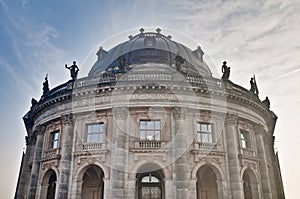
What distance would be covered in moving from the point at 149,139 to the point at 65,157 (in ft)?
23.4

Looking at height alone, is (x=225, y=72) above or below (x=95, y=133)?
above

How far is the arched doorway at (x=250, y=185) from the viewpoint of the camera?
2595cm

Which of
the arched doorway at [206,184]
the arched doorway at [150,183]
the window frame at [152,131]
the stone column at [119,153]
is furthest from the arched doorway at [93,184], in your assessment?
the arched doorway at [206,184]

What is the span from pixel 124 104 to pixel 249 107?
40.2 ft

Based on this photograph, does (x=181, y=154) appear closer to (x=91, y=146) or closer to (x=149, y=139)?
(x=149, y=139)

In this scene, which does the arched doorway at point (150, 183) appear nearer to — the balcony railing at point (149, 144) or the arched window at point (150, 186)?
the arched window at point (150, 186)

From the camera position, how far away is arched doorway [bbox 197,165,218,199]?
25891 mm

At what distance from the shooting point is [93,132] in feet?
83.2

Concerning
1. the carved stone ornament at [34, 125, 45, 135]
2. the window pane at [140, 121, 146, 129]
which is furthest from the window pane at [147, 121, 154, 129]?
the carved stone ornament at [34, 125, 45, 135]

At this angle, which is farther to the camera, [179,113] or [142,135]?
[179,113]

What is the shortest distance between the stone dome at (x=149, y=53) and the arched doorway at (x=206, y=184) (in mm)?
10751

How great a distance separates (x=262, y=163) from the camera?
27.1 meters

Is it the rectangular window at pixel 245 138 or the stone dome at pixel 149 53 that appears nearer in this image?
the rectangular window at pixel 245 138

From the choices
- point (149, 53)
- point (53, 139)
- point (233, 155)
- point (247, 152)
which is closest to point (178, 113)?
point (233, 155)
